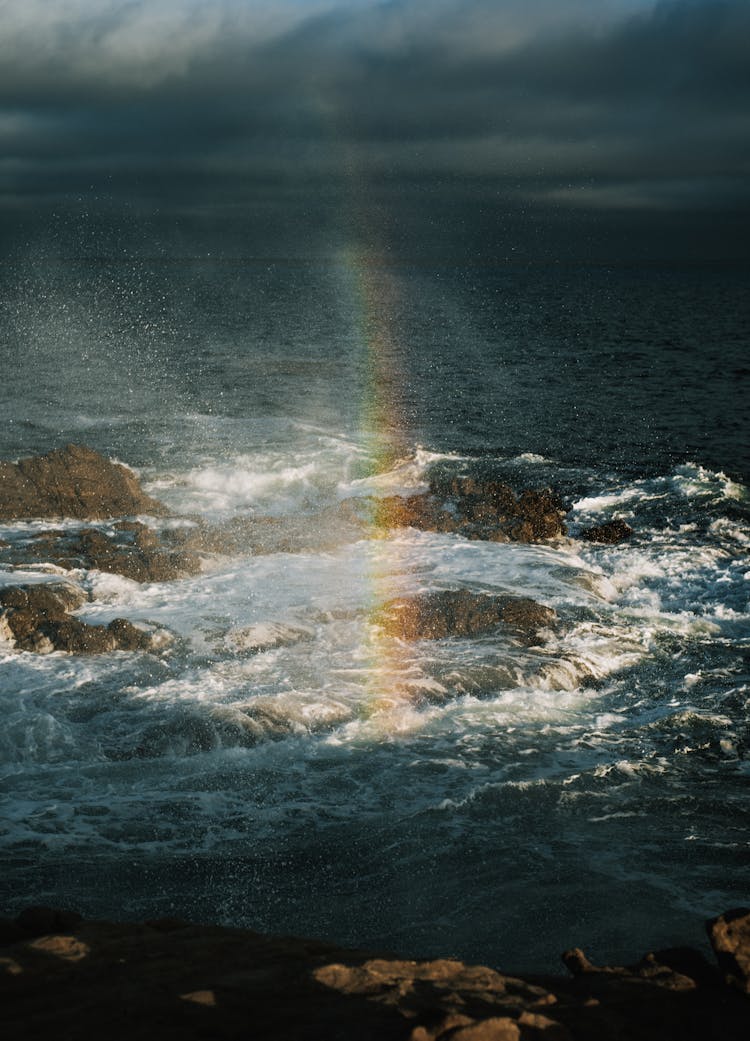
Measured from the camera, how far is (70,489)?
2394 centimetres

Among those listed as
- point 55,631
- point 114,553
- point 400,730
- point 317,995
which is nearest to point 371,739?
point 400,730

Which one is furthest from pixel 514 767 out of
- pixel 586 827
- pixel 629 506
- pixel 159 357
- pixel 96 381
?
pixel 159 357

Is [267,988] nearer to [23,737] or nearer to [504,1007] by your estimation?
[504,1007]

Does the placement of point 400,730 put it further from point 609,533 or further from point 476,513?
point 609,533

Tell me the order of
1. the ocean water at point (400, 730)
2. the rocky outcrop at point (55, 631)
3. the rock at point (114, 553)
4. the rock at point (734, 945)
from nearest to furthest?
the rock at point (734, 945) → the ocean water at point (400, 730) → the rocky outcrop at point (55, 631) → the rock at point (114, 553)

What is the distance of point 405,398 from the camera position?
4669 cm

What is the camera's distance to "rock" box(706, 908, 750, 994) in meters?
6.17

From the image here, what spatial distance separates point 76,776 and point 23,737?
1.34m

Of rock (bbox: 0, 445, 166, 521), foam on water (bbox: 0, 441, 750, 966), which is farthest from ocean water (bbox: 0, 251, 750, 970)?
rock (bbox: 0, 445, 166, 521)

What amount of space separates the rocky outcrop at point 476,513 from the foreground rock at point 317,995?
16766 mm

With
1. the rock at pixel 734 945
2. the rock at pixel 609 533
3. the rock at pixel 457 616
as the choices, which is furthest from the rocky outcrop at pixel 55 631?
the rock at pixel 609 533

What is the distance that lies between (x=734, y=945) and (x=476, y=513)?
A: 1831cm

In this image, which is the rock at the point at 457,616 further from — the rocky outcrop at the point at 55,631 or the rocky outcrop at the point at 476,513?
the rocky outcrop at the point at 476,513

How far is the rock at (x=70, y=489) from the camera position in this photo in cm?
2350
